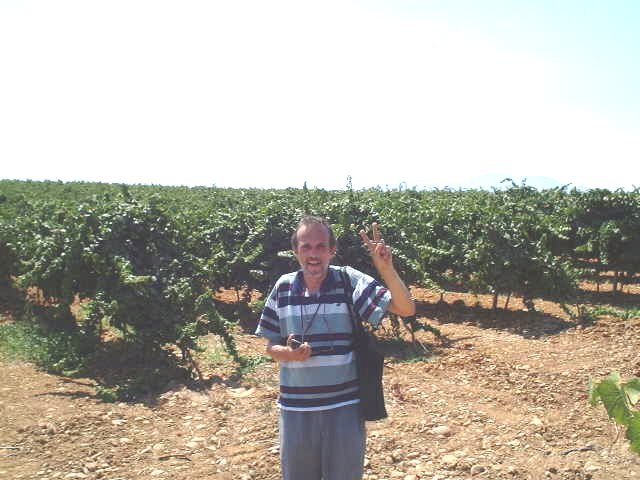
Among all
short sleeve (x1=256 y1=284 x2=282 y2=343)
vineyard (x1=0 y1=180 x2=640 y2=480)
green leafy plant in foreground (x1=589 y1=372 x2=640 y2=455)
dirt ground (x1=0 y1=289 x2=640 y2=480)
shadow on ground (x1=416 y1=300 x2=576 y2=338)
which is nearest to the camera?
green leafy plant in foreground (x1=589 y1=372 x2=640 y2=455)

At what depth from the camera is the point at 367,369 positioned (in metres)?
2.74

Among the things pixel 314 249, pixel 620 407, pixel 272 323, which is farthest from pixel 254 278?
pixel 620 407

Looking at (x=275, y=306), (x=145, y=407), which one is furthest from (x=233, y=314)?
(x=275, y=306)

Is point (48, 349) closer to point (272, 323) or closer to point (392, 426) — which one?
point (392, 426)

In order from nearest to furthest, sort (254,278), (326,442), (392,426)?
(326,442) < (392,426) < (254,278)

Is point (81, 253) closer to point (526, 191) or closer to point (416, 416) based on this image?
point (416, 416)

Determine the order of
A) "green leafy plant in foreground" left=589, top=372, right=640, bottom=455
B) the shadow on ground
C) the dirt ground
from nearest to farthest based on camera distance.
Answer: "green leafy plant in foreground" left=589, top=372, right=640, bottom=455, the dirt ground, the shadow on ground

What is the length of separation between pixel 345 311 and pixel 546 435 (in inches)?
110

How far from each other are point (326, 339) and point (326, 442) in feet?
1.59

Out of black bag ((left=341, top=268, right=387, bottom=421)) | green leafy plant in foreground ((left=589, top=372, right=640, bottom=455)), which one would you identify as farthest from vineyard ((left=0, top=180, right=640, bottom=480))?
black bag ((left=341, top=268, right=387, bottom=421))

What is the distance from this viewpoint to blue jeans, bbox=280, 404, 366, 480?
8.80 ft

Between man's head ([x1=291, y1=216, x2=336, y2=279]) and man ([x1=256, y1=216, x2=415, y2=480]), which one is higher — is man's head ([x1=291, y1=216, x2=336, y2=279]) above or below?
above

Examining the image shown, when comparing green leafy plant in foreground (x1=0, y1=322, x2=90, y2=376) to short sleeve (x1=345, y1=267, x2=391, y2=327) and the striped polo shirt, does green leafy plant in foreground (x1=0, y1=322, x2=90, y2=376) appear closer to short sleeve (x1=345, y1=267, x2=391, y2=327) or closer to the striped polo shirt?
the striped polo shirt

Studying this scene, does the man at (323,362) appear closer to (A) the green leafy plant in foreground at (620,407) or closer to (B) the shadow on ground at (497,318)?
(A) the green leafy plant in foreground at (620,407)
